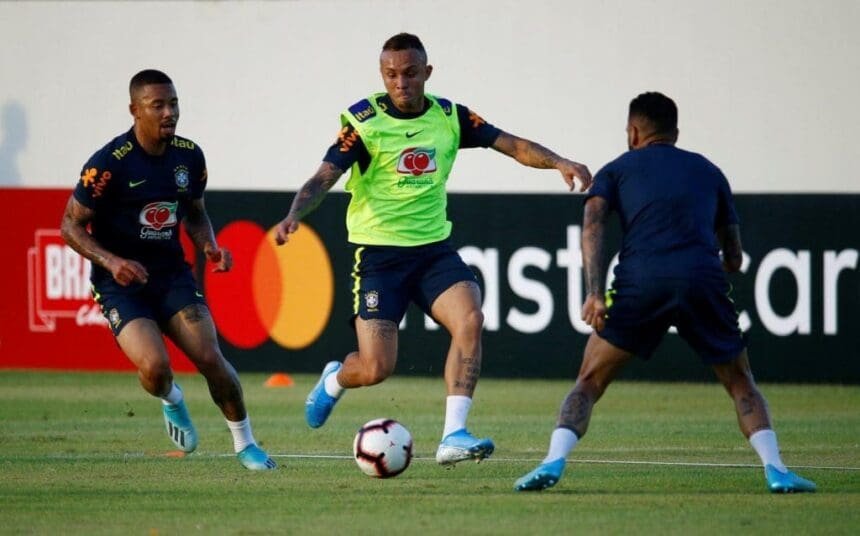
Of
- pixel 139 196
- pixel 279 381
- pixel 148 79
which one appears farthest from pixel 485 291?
pixel 148 79

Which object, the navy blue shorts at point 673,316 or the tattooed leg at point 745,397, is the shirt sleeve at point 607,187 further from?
the tattooed leg at point 745,397

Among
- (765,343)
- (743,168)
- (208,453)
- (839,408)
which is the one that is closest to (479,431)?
(208,453)

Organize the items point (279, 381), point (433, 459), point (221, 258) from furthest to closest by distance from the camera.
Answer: point (279, 381)
point (433, 459)
point (221, 258)

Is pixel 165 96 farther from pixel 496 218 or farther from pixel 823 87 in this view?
pixel 823 87

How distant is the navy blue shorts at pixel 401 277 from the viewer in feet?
36.5

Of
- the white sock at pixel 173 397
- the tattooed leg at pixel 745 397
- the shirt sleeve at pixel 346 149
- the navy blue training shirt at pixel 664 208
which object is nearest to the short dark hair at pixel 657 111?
the navy blue training shirt at pixel 664 208

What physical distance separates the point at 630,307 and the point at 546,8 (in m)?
11.0

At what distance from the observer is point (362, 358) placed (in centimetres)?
1123

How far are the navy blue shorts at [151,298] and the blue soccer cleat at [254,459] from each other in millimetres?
978

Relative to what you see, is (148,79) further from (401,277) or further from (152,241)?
(401,277)

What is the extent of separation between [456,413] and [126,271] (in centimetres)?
216

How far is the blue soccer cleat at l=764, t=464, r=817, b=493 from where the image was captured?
959cm

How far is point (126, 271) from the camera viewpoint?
10531mm

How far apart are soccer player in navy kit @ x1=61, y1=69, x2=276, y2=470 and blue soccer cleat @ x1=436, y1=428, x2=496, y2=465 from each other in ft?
4.75
